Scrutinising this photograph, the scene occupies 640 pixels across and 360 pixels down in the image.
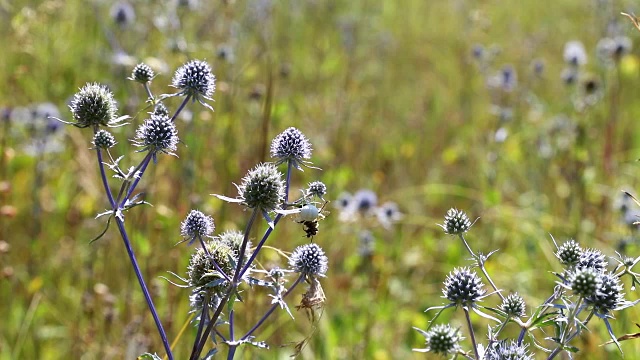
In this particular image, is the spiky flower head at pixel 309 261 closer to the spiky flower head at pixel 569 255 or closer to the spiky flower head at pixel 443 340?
the spiky flower head at pixel 443 340

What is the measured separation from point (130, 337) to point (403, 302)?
169 centimetres

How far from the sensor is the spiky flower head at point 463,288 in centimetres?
156

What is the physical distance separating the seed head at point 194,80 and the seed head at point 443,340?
0.91 metres

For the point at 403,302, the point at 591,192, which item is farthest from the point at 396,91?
the point at 403,302

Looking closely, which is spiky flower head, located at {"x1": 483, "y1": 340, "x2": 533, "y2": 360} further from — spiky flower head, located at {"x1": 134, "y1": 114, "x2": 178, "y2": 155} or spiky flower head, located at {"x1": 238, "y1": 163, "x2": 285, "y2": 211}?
spiky flower head, located at {"x1": 134, "y1": 114, "x2": 178, "y2": 155}

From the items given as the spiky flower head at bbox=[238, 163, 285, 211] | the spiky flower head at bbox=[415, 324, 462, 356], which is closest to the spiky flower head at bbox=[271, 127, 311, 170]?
the spiky flower head at bbox=[238, 163, 285, 211]

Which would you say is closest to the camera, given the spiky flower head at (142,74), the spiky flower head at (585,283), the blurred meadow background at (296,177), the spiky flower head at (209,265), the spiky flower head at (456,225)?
the spiky flower head at (585,283)

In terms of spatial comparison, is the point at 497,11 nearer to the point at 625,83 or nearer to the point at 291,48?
the point at 625,83

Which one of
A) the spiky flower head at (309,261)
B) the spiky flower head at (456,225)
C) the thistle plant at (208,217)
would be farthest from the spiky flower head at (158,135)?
the spiky flower head at (456,225)

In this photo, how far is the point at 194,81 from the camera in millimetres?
1820

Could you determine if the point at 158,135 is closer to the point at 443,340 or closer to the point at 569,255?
the point at 443,340

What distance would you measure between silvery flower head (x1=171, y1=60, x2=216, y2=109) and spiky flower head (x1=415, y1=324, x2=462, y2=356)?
0.91 m

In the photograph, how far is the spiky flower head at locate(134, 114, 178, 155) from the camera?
1.61 meters

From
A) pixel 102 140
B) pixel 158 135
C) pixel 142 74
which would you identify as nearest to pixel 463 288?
pixel 158 135
